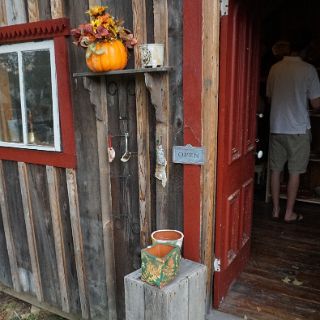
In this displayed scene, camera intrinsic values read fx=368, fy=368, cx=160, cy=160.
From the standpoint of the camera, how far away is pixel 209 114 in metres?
2.21

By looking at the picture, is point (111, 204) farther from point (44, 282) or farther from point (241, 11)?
point (241, 11)

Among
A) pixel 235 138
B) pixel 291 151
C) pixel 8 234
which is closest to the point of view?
pixel 235 138

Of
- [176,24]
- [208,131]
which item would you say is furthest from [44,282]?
[176,24]

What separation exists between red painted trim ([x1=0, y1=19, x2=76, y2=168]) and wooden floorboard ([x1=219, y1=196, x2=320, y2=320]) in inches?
65.0

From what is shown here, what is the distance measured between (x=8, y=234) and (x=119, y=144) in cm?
165

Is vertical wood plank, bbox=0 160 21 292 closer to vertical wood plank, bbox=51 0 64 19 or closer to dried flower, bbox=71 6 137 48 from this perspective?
vertical wood plank, bbox=51 0 64 19

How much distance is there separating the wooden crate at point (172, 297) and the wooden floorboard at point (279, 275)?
531 mm

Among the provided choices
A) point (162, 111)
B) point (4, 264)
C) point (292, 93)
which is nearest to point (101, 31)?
point (162, 111)

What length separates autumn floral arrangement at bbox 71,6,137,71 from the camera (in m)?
2.18

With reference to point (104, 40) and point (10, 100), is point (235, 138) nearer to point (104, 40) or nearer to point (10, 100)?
point (104, 40)

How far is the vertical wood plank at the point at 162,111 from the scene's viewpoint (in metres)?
2.24

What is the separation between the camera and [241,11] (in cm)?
252

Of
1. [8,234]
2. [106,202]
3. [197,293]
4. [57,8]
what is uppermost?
[57,8]

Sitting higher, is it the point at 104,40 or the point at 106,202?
the point at 104,40
